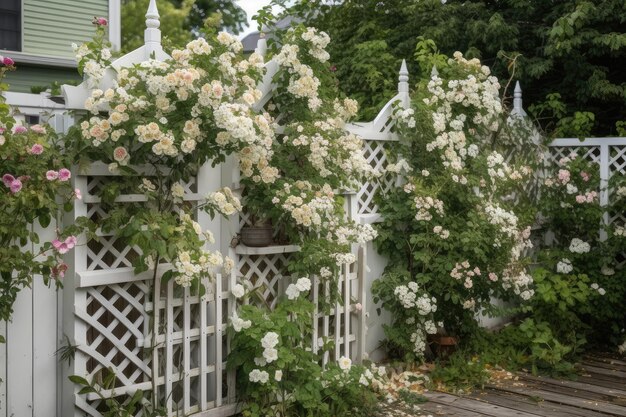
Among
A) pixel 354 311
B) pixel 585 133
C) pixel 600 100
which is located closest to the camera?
pixel 354 311

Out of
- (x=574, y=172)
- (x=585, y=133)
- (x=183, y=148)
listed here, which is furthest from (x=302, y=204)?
(x=585, y=133)

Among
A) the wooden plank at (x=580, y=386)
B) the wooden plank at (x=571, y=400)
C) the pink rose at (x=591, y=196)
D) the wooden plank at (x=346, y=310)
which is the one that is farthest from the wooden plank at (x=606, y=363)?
the wooden plank at (x=346, y=310)

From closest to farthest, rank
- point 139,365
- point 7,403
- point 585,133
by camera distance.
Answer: point 7,403, point 139,365, point 585,133

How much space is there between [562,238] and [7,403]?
5288 mm

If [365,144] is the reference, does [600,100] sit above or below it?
above

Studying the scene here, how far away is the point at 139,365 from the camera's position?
383cm

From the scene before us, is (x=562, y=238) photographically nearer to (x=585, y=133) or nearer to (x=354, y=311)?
(x=585, y=133)

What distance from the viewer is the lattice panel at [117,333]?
12.0 ft

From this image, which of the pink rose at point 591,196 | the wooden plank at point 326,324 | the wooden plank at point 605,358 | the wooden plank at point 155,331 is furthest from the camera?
the pink rose at point 591,196

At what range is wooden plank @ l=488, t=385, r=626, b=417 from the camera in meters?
4.75

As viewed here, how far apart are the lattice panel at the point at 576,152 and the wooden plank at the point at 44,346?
16.8ft

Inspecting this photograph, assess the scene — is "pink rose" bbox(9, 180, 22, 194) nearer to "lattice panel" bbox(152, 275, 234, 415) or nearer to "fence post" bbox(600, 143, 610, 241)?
"lattice panel" bbox(152, 275, 234, 415)

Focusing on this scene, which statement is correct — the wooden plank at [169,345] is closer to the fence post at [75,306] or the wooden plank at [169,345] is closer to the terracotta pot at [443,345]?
the fence post at [75,306]

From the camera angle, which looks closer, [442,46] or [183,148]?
[183,148]
